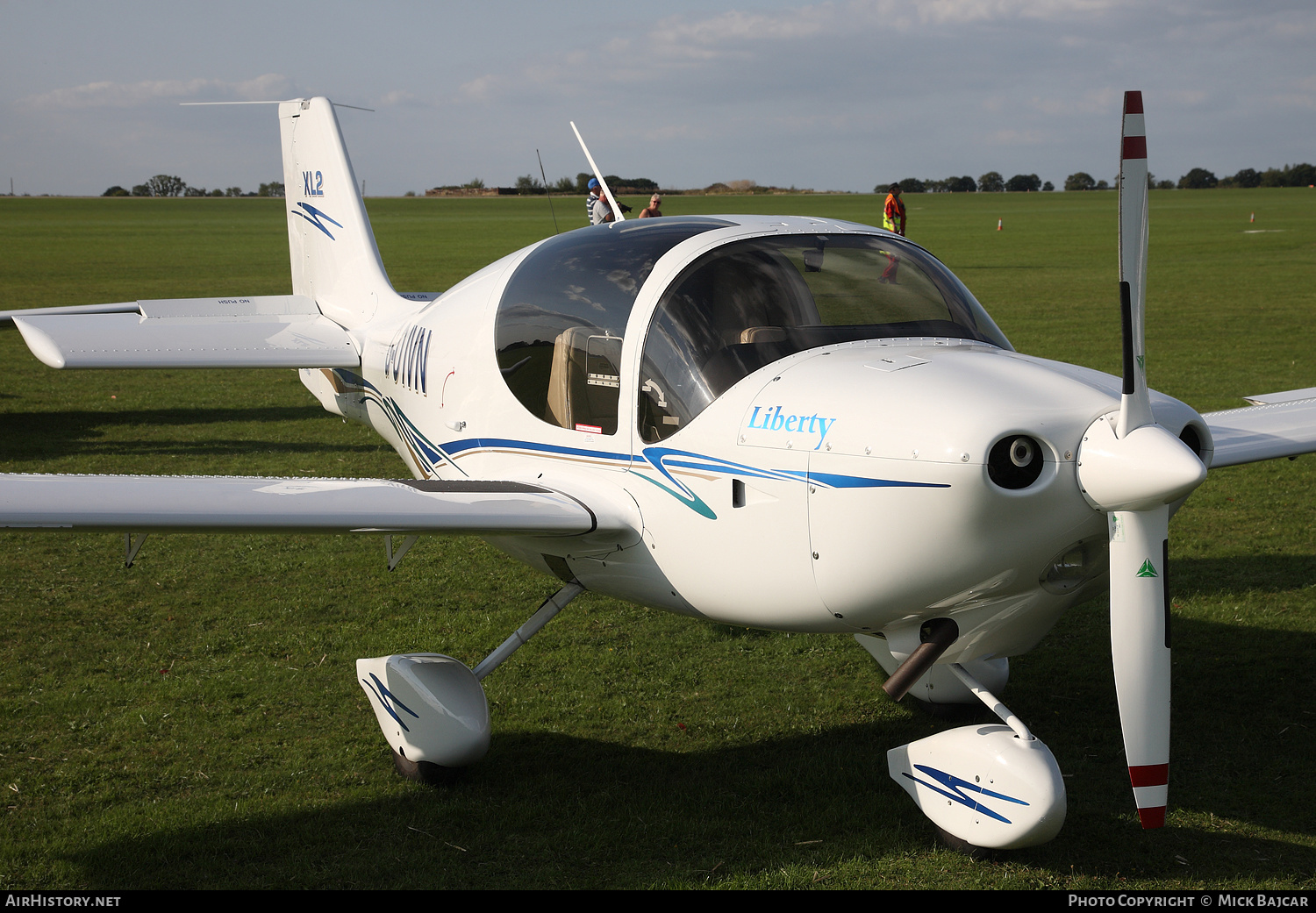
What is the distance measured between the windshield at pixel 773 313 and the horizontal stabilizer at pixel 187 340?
11.5ft

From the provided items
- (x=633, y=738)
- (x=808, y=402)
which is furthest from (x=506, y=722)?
(x=808, y=402)

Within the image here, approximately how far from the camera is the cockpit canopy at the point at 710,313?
4180 mm

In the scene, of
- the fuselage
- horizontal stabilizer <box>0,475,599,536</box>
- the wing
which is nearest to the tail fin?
the fuselage

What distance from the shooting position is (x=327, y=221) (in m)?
8.31

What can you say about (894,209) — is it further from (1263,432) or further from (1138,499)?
(1138,499)

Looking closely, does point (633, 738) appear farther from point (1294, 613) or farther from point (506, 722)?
point (1294, 613)

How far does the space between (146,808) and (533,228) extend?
185 feet

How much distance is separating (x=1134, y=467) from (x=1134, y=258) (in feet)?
2.20

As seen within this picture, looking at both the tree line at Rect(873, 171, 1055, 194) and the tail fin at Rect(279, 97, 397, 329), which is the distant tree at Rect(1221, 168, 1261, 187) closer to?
the tree line at Rect(873, 171, 1055, 194)

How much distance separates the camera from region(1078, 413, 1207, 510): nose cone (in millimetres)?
3152

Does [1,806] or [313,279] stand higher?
[313,279]

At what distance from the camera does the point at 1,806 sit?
437 centimetres

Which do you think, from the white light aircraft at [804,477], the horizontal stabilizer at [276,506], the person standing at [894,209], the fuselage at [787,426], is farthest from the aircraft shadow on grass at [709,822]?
the person standing at [894,209]

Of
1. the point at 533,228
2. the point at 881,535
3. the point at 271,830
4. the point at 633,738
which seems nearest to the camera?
the point at 881,535
